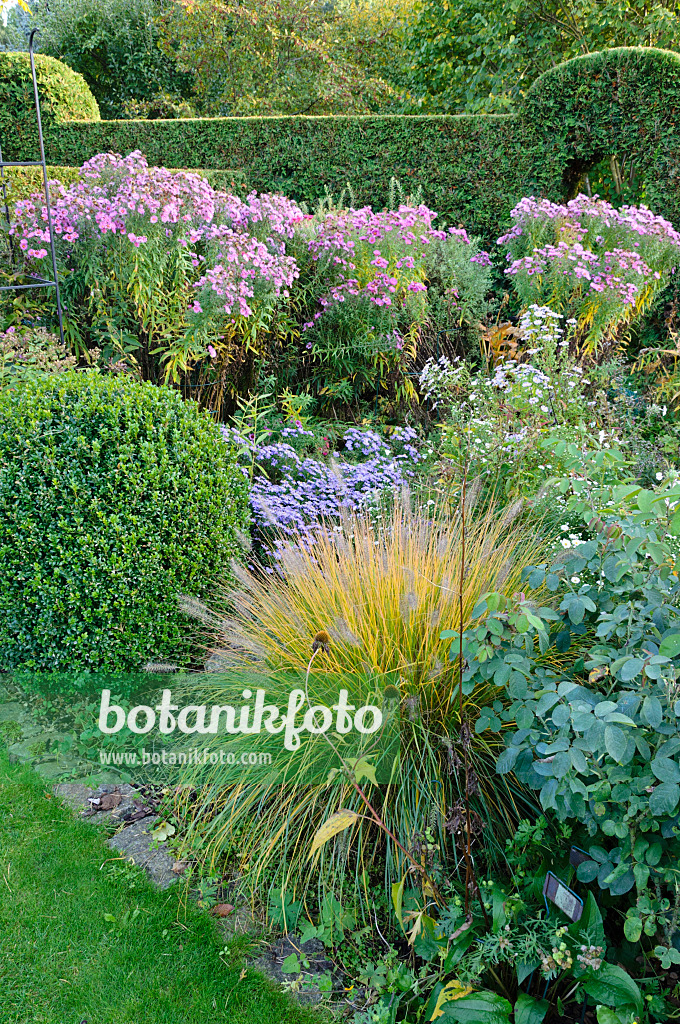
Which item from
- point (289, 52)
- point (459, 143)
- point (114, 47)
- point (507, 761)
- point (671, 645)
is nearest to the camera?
point (671, 645)

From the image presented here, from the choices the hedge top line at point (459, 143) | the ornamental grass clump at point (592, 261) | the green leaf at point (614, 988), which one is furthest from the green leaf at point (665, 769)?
the hedge top line at point (459, 143)

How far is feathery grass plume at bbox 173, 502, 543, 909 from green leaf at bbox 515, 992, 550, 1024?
0.40m

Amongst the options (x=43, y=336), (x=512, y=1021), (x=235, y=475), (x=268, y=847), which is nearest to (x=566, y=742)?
(x=512, y=1021)

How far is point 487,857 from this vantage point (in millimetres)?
2139

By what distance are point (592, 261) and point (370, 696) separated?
480 cm

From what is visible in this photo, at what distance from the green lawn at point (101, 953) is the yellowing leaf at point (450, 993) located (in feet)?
1.25

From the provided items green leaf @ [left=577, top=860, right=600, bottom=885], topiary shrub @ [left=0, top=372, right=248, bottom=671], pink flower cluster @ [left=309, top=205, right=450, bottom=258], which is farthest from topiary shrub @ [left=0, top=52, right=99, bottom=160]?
green leaf @ [left=577, top=860, right=600, bottom=885]

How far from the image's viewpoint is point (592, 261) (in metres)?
5.90

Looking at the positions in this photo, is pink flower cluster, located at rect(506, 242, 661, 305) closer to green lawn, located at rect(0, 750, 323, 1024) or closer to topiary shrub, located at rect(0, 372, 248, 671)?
topiary shrub, located at rect(0, 372, 248, 671)

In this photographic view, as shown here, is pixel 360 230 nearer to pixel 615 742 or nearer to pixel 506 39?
pixel 615 742

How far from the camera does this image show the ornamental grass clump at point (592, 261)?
5742 mm

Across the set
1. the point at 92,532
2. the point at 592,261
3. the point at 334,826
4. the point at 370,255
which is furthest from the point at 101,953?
the point at 592,261

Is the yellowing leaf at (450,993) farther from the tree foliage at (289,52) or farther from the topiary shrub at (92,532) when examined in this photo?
the tree foliage at (289,52)

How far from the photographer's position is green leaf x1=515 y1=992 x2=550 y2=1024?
5.35 feet
